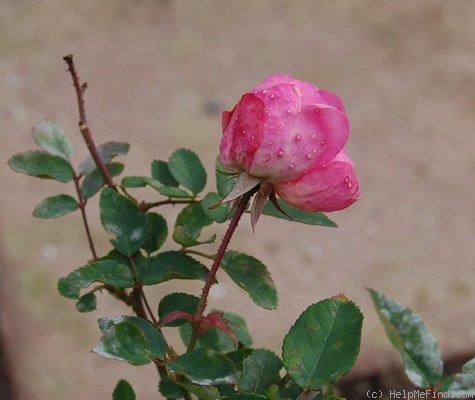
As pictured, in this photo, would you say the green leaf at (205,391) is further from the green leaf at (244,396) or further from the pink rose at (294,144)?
the pink rose at (294,144)

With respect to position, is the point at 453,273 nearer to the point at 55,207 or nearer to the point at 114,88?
the point at 114,88

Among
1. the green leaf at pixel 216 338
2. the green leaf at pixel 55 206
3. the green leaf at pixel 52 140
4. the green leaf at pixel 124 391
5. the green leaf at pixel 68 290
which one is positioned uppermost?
the green leaf at pixel 52 140

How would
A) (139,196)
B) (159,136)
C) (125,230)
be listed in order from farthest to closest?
1. (159,136)
2. (139,196)
3. (125,230)

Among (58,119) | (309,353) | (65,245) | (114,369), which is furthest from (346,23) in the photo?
(309,353)

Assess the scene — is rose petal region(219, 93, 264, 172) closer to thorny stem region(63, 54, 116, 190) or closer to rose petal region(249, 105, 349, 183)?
rose petal region(249, 105, 349, 183)

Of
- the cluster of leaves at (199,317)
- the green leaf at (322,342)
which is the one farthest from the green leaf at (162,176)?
the green leaf at (322,342)

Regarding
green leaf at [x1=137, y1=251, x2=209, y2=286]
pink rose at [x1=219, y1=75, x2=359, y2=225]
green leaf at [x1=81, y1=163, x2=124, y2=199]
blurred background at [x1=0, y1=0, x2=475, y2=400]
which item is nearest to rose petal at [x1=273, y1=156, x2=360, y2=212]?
pink rose at [x1=219, y1=75, x2=359, y2=225]
